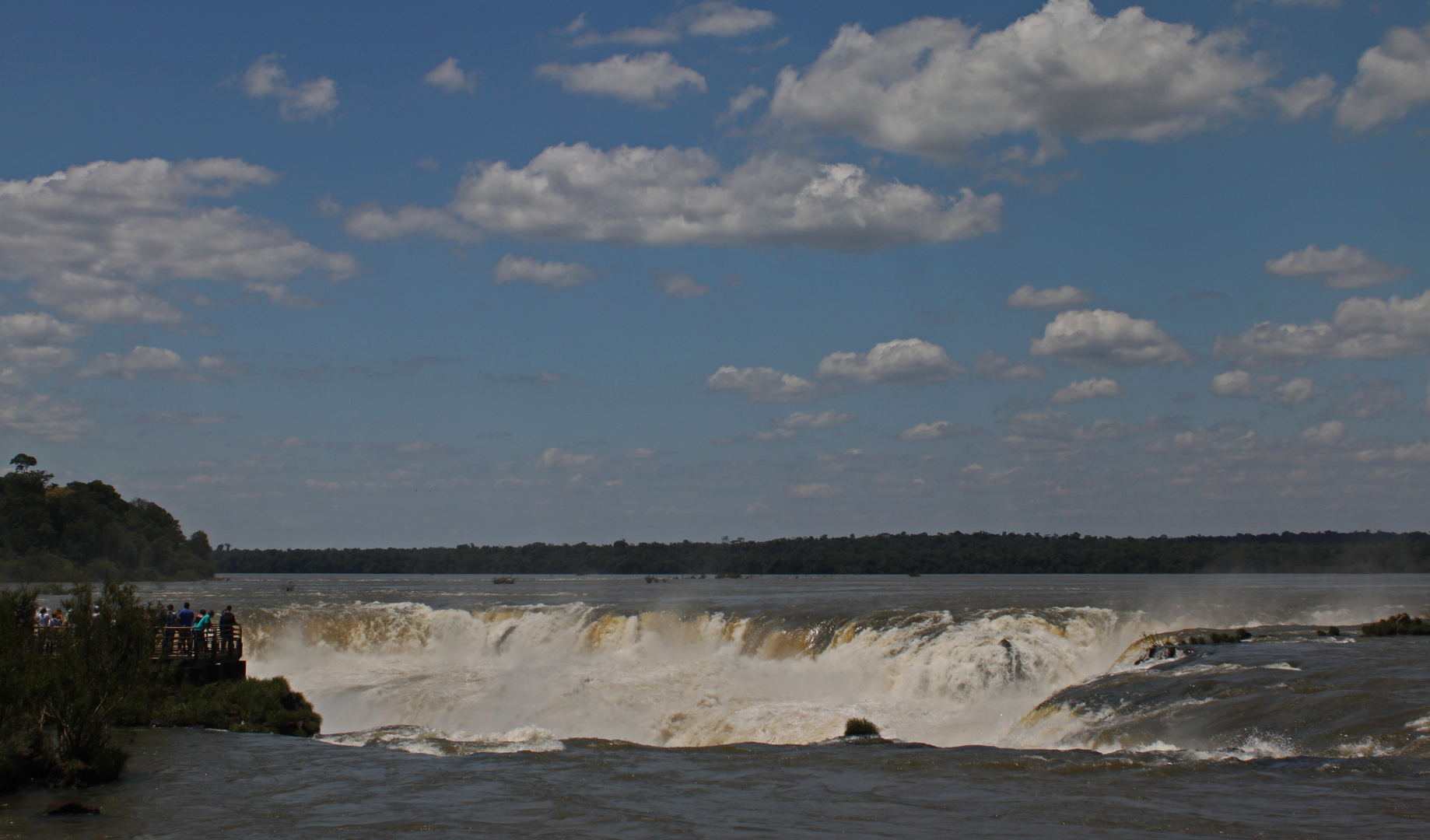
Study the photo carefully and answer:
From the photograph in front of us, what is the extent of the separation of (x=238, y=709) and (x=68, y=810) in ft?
36.5

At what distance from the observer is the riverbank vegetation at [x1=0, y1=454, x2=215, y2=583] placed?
129000mm

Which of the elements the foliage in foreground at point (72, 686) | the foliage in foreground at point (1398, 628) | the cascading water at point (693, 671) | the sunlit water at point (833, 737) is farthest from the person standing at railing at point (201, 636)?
the foliage in foreground at point (1398, 628)

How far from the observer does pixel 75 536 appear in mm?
138000

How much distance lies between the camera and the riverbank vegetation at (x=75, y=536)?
129 metres

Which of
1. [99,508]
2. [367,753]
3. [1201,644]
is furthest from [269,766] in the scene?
[99,508]

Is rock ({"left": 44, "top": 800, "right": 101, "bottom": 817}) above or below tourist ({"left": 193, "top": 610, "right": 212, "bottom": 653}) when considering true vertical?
below

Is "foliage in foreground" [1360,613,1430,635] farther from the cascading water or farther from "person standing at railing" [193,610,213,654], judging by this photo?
"person standing at railing" [193,610,213,654]

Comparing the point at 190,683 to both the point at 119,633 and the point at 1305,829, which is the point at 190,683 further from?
the point at 1305,829

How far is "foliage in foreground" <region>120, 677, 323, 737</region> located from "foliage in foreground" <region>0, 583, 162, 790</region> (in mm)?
5259

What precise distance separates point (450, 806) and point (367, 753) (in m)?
6.11

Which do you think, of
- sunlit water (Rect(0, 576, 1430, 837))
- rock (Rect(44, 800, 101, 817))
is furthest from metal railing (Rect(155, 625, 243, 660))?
rock (Rect(44, 800, 101, 817))

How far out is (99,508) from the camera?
140875 mm

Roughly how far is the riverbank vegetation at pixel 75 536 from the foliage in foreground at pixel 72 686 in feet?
383

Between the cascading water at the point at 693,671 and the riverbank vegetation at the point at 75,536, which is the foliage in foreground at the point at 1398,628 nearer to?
the cascading water at the point at 693,671
